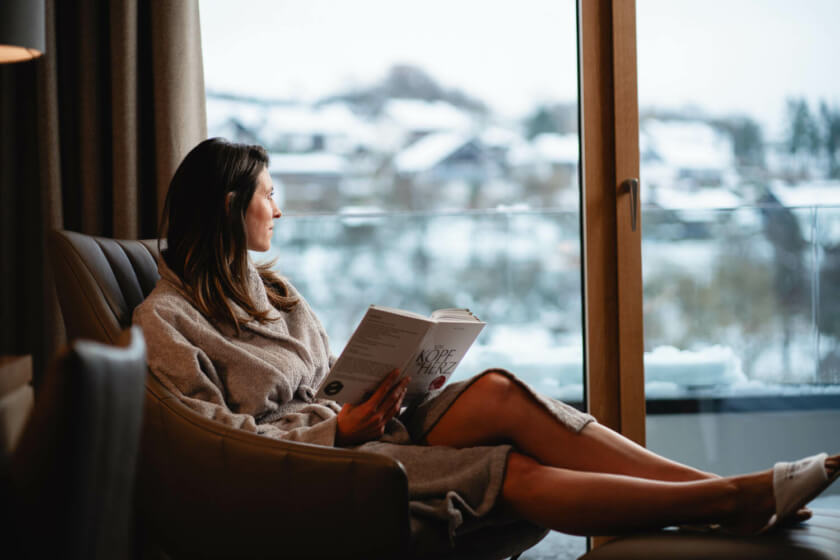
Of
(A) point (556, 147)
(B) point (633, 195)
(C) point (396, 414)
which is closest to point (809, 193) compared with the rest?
(B) point (633, 195)

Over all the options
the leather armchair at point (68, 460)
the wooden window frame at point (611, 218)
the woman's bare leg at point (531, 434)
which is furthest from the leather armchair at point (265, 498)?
the wooden window frame at point (611, 218)

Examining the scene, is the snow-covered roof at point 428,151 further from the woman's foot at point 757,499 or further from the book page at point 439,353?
the woman's foot at point 757,499

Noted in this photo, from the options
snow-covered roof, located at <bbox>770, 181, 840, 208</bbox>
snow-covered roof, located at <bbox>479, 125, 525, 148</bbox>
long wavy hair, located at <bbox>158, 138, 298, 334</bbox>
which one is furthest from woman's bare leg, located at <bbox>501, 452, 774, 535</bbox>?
snow-covered roof, located at <bbox>479, 125, 525, 148</bbox>

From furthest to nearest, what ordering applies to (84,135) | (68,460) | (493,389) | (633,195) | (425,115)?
(425,115) < (633,195) < (84,135) < (493,389) < (68,460)

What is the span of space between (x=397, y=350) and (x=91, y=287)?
0.71 meters

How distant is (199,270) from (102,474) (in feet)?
3.60

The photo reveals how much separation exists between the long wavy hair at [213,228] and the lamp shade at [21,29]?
0.45m

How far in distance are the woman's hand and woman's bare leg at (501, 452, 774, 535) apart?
0.31m

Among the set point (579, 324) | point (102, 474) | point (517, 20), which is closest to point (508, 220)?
point (579, 324)

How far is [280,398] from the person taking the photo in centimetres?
180

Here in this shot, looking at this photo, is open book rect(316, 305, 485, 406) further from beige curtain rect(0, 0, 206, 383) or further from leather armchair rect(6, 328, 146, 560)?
beige curtain rect(0, 0, 206, 383)

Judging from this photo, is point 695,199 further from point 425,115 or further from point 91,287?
point 91,287

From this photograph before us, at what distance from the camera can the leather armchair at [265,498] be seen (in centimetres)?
137

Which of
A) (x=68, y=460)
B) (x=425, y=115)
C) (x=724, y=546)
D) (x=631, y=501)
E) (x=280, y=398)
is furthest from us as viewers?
(x=425, y=115)
